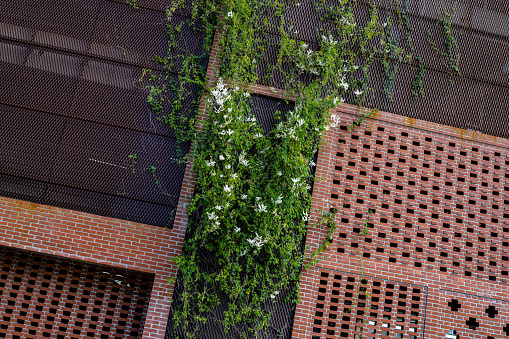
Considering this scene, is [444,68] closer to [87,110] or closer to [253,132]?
[253,132]

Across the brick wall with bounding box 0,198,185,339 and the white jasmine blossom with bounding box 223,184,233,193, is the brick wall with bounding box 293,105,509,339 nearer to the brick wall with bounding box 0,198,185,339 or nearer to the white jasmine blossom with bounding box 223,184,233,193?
the white jasmine blossom with bounding box 223,184,233,193

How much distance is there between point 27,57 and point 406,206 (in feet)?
21.7

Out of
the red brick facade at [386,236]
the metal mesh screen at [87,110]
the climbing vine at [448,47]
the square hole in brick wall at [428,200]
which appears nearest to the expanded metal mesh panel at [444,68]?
the climbing vine at [448,47]

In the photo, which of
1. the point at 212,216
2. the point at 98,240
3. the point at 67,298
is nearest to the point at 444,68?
the point at 212,216

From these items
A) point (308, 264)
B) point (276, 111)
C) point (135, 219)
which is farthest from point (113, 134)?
point (308, 264)

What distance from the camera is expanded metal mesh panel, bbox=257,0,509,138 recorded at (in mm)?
6340

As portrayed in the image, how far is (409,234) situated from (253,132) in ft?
9.83

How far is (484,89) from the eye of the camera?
649cm

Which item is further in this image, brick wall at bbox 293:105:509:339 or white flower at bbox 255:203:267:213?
brick wall at bbox 293:105:509:339

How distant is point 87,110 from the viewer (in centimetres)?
591

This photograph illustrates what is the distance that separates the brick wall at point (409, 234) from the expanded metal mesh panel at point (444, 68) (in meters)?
0.29

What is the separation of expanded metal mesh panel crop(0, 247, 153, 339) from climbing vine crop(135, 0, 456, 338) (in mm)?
865

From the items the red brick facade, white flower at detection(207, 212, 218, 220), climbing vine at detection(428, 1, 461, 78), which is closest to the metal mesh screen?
the red brick facade

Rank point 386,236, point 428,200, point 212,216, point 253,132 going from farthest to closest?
point 428,200 < point 386,236 < point 253,132 < point 212,216
